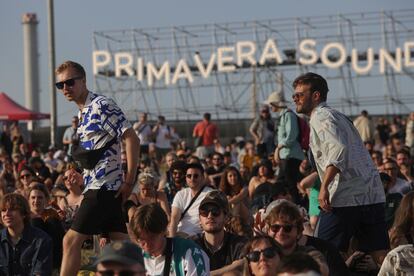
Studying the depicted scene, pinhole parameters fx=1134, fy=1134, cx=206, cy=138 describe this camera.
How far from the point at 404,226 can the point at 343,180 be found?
56cm

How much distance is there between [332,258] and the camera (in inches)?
302

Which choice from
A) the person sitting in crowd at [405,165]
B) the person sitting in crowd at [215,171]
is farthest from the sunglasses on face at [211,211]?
the person sitting in crowd at [405,165]

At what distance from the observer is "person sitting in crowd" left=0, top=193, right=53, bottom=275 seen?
9086 millimetres

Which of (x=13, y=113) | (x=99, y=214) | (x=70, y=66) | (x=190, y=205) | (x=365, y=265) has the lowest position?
(x=365, y=265)

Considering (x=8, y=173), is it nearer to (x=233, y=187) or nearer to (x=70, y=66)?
(x=233, y=187)

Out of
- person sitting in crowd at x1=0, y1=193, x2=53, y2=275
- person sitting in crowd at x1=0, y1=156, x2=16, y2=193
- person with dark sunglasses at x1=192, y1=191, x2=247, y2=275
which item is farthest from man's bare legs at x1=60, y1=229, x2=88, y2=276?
person sitting in crowd at x1=0, y1=156, x2=16, y2=193

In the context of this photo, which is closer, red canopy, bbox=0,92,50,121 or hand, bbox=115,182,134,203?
hand, bbox=115,182,134,203

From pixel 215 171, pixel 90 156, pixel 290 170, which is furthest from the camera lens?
pixel 215 171

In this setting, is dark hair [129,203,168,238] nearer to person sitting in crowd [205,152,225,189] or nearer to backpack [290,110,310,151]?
person sitting in crowd [205,152,225,189]

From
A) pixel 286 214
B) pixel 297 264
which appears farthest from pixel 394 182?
pixel 297 264

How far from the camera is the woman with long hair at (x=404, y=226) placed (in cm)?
830

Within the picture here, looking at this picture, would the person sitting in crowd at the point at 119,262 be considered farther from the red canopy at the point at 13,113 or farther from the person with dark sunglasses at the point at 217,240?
the red canopy at the point at 13,113

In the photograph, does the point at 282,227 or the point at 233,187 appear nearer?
the point at 282,227

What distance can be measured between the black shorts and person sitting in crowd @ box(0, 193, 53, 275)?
3.27 ft
